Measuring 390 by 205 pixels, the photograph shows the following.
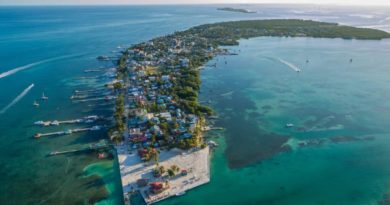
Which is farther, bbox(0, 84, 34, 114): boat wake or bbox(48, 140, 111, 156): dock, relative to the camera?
bbox(0, 84, 34, 114): boat wake

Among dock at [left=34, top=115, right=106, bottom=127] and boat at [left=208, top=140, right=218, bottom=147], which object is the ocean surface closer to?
boat at [left=208, top=140, right=218, bottom=147]

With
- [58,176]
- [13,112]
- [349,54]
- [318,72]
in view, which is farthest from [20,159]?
[349,54]

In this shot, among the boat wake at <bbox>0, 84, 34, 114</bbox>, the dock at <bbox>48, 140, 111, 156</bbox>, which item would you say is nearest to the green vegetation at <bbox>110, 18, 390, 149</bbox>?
the dock at <bbox>48, 140, 111, 156</bbox>

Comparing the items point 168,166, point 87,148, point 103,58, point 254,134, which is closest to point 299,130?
point 254,134

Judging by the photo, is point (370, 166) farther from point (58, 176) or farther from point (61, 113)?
point (61, 113)

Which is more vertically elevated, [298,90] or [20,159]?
[298,90]

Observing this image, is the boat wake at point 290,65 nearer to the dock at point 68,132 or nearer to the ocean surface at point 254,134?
the ocean surface at point 254,134
